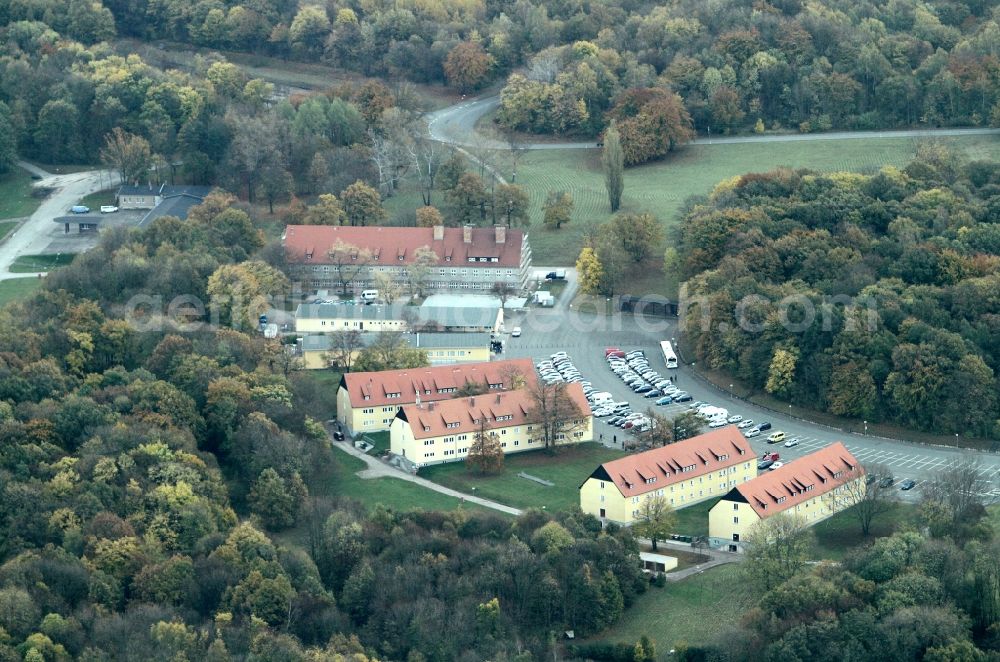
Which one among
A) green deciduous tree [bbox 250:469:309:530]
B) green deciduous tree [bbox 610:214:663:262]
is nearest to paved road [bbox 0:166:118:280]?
green deciduous tree [bbox 610:214:663:262]

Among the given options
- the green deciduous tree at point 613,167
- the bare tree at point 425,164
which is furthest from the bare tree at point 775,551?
the bare tree at point 425,164

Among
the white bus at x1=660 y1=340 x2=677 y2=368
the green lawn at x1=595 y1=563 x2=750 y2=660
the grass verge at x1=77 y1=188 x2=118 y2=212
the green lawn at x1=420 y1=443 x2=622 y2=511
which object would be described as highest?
the grass verge at x1=77 y1=188 x2=118 y2=212

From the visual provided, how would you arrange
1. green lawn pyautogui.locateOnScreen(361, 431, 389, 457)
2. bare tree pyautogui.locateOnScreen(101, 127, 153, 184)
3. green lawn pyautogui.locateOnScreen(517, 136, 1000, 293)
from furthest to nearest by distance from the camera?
bare tree pyautogui.locateOnScreen(101, 127, 153, 184)
green lawn pyautogui.locateOnScreen(517, 136, 1000, 293)
green lawn pyautogui.locateOnScreen(361, 431, 389, 457)

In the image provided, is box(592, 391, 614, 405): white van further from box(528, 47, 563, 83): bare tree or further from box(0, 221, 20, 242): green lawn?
box(0, 221, 20, 242): green lawn

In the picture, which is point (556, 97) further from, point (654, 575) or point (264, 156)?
point (654, 575)

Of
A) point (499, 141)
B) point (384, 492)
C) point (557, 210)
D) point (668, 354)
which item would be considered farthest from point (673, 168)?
point (384, 492)

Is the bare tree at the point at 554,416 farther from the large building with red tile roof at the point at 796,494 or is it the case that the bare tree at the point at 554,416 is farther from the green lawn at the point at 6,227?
the green lawn at the point at 6,227

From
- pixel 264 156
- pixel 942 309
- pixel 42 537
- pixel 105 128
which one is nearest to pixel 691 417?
pixel 942 309
